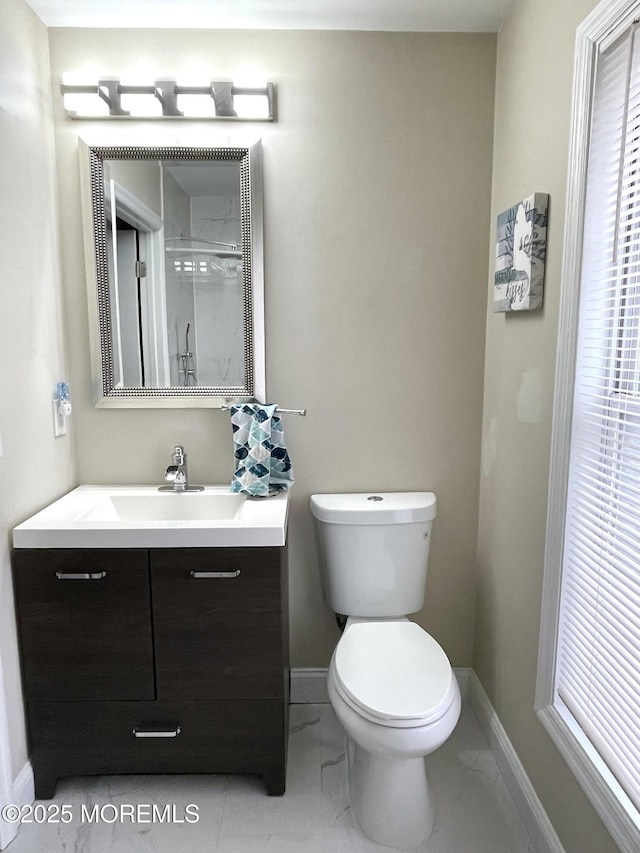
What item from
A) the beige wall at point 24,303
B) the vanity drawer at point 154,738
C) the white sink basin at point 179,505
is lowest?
the vanity drawer at point 154,738

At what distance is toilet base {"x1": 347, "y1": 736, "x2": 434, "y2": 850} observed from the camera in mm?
1619

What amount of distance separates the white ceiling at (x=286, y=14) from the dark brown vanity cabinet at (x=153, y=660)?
5.31 feet

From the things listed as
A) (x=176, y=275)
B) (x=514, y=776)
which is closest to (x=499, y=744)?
(x=514, y=776)

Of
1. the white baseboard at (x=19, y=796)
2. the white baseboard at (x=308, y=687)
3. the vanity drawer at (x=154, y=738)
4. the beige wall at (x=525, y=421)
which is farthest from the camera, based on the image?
the white baseboard at (x=308, y=687)

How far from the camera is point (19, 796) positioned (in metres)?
1.66

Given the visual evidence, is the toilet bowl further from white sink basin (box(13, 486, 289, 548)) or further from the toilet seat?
white sink basin (box(13, 486, 289, 548))

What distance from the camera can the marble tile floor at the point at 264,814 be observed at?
1.61m

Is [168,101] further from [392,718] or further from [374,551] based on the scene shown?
[392,718]

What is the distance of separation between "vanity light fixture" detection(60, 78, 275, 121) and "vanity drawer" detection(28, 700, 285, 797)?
1.83 m

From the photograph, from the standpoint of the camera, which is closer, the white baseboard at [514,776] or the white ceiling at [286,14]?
the white baseboard at [514,776]

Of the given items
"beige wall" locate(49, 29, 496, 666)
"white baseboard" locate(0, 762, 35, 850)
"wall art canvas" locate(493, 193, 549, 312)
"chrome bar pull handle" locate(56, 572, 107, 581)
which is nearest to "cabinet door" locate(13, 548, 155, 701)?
"chrome bar pull handle" locate(56, 572, 107, 581)

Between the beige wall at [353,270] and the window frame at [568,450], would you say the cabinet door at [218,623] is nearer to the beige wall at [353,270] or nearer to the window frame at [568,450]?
the beige wall at [353,270]

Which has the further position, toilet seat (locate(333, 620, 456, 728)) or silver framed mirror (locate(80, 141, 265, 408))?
silver framed mirror (locate(80, 141, 265, 408))

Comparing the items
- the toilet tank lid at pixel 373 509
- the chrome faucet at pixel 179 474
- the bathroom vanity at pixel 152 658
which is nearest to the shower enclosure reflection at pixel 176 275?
the chrome faucet at pixel 179 474
